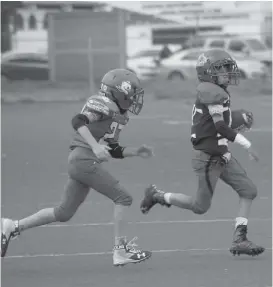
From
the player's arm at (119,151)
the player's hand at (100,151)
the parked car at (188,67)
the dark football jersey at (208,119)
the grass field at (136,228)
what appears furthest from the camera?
the parked car at (188,67)

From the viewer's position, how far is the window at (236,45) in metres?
41.4

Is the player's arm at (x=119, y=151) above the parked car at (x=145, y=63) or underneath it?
above

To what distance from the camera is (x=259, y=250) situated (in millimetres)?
8453

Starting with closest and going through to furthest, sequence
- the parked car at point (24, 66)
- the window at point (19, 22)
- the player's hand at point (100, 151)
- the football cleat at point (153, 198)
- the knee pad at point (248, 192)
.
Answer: the player's hand at point (100, 151) → the knee pad at point (248, 192) → the football cleat at point (153, 198) → the parked car at point (24, 66) → the window at point (19, 22)

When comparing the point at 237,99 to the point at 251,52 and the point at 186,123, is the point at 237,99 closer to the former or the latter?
the point at 186,123

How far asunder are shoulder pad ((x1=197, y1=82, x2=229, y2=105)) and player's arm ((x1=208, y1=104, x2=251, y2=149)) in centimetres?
5

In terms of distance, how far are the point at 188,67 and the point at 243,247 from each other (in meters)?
29.4

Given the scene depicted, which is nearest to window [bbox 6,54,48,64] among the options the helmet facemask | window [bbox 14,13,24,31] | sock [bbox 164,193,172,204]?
window [bbox 14,13,24,31]

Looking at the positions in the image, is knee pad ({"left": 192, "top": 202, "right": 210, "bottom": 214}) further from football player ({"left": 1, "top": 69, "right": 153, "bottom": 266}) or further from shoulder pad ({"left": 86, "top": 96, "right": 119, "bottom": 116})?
shoulder pad ({"left": 86, "top": 96, "right": 119, "bottom": 116})

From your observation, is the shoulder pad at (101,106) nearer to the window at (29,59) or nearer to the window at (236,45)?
the window at (29,59)

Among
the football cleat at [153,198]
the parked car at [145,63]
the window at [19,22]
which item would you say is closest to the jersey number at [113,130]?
the football cleat at [153,198]

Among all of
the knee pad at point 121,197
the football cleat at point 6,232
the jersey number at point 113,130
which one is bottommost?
the football cleat at point 6,232

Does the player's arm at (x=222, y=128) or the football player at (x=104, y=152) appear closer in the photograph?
the football player at (x=104, y=152)

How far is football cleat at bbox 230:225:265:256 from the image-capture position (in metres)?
8.46
